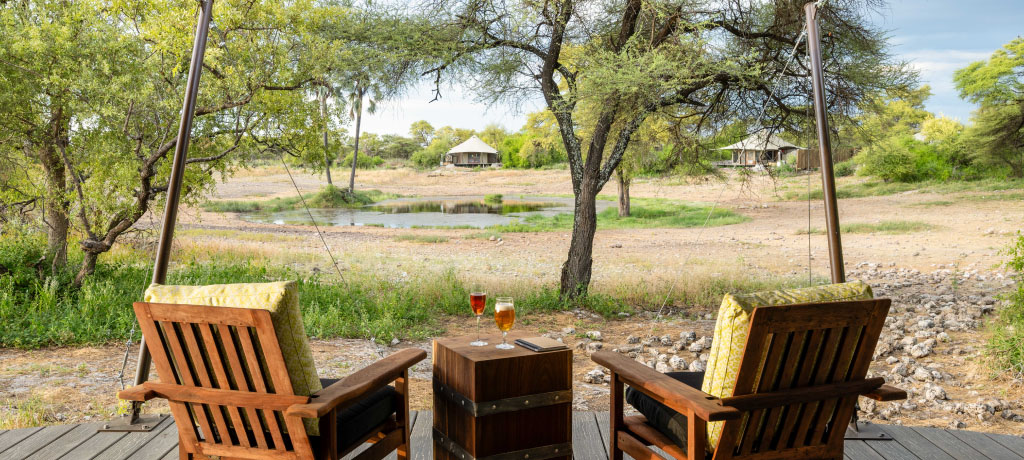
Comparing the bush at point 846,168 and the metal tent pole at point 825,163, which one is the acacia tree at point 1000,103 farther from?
the metal tent pole at point 825,163

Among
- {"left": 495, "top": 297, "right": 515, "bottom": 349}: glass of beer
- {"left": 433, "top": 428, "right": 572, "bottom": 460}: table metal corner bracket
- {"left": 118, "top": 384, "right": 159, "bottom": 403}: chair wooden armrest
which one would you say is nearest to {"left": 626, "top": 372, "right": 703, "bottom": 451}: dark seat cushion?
{"left": 433, "top": 428, "right": 572, "bottom": 460}: table metal corner bracket

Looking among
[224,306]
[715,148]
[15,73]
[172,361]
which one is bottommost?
[172,361]

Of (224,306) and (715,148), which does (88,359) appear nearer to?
(224,306)

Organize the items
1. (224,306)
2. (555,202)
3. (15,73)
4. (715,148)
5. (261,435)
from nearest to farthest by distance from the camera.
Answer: (224,306)
(261,435)
(15,73)
(715,148)
(555,202)

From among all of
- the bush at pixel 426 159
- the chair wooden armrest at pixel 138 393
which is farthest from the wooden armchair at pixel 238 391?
the bush at pixel 426 159

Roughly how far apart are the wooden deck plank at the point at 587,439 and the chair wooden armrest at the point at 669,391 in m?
0.44

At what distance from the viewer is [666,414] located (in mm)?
2006

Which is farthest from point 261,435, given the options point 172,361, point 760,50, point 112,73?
point 760,50

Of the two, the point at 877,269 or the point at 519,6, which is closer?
the point at 519,6

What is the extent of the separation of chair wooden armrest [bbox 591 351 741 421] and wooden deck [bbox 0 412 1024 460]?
1.56 ft

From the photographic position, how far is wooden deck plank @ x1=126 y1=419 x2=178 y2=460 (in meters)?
2.46

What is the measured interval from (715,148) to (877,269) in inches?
173

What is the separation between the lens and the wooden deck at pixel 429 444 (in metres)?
2.45

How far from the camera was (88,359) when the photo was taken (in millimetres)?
4738
